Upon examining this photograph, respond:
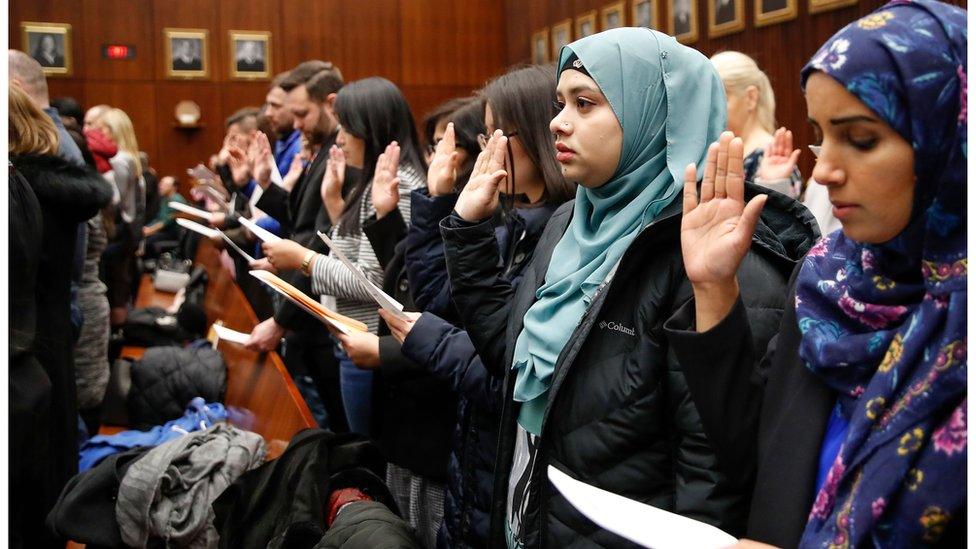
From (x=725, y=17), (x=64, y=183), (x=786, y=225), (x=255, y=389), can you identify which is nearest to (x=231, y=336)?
(x=255, y=389)

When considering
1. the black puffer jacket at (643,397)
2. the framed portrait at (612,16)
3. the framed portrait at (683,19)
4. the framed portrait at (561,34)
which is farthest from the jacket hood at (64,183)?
the framed portrait at (561,34)

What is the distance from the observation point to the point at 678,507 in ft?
4.90

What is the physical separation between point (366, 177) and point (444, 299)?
1007 mm

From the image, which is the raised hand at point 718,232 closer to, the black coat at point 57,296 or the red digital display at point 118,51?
the black coat at point 57,296

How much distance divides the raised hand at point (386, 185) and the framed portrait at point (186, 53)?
27.8ft

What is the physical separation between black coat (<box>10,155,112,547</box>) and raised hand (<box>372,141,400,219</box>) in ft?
3.16

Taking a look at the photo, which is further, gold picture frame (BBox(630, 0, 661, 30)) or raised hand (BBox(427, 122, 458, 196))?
gold picture frame (BBox(630, 0, 661, 30))

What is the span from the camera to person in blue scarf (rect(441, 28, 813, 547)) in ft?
5.07

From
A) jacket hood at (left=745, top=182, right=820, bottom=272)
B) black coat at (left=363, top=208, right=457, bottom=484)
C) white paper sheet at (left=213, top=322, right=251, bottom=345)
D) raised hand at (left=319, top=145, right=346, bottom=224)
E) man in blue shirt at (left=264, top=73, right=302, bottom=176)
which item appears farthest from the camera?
man in blue shirt at (left=264, top=73, right=302, bottom=176)

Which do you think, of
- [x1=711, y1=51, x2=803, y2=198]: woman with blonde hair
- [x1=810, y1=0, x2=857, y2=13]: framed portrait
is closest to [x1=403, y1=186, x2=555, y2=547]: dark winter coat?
[x1=711, y1=51, x2=803, y2=198]: woman with blonde hair

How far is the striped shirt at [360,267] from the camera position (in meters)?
3.00

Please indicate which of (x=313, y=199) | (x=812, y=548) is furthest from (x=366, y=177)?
(x=812, y=548)

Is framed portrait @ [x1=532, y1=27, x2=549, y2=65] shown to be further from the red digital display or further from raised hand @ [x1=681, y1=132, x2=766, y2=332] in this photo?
raised hand @ [x1=681, y1=132, x2=766, y2=332]

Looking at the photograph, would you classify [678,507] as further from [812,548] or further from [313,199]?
[313,199]
